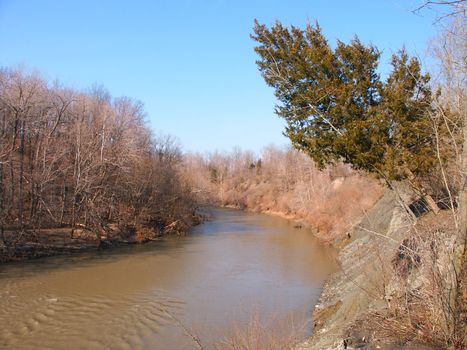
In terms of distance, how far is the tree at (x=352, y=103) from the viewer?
11.4 metres

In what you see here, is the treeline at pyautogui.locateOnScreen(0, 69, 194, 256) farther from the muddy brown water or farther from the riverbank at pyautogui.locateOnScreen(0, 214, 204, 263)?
the muddy brown water

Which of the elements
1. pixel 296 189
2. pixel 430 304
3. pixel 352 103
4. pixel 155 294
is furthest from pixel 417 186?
pixel 296 189

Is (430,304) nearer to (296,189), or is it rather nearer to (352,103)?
(352,103)

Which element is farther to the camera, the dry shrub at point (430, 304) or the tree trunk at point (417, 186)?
the tree trunk at point (417, 186)

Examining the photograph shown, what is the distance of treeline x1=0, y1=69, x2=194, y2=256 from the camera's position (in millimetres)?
23469

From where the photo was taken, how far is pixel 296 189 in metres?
50.2

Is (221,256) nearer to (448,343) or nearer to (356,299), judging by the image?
(356,299)

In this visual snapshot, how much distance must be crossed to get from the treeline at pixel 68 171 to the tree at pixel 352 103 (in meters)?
14.5

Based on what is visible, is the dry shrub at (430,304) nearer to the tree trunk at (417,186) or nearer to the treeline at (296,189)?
the treeline at (296,189)

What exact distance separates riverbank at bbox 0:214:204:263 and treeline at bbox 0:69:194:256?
135mm

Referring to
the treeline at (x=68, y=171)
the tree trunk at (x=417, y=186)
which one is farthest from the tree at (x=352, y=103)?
the treeline at (x=68, y=171)

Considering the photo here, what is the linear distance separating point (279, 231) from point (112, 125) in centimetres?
1613

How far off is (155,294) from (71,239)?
10.9 metres

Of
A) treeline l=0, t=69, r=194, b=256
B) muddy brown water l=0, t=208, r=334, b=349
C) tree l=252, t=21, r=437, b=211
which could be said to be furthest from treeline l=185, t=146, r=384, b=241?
treeline l=0, t=69, r=194, b=256
